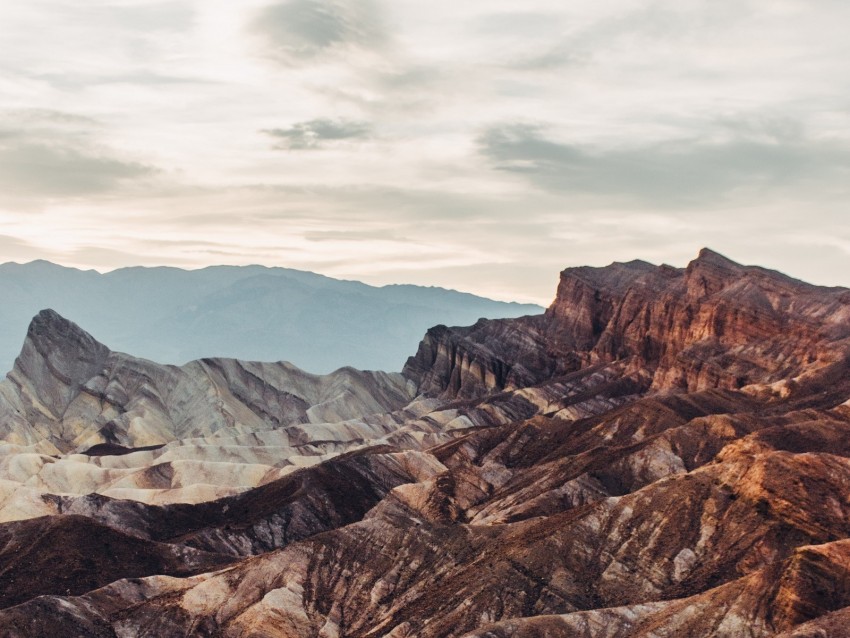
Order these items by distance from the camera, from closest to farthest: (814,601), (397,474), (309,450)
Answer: (814,601) < (397,474) < (309,450)

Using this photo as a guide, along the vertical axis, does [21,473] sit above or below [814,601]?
below

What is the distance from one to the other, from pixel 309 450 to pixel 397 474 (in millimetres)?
44948

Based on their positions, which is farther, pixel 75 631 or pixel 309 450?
pixel 309 450

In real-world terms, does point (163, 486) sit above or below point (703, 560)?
below

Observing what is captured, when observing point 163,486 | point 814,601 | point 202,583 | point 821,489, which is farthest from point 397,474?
point 814,601

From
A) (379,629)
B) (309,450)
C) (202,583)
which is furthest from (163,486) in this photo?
(379,629)

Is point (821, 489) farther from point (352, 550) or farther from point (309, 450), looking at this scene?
point (309, 450)

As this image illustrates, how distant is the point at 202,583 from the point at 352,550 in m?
13.4

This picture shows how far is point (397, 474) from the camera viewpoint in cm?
14450

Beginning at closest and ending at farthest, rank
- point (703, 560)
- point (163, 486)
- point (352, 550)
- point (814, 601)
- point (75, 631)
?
point (814, 601) → point (75, 631) → point (703, 560) → point (352, 550) → point (163, 486)

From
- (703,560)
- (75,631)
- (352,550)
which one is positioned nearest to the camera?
(75,631)

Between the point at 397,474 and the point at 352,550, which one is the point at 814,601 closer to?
the point at 352,550

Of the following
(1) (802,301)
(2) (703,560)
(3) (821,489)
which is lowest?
(2) (703,560)

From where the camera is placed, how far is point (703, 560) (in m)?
91.2
